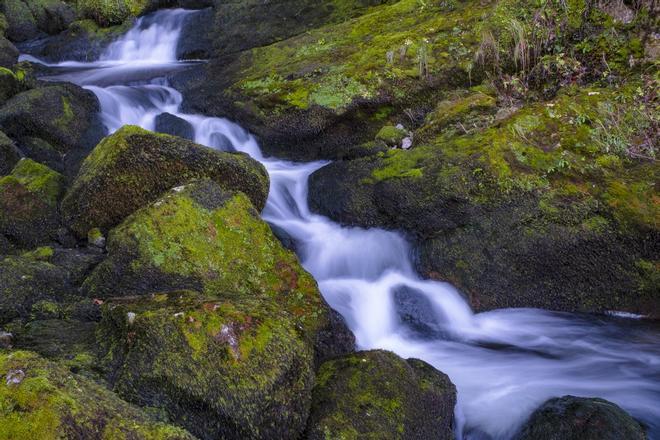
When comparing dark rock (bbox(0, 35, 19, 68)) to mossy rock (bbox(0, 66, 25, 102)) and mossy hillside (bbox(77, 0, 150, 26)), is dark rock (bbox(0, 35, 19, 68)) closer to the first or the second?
mossy rock (bbox(0, 66, 25, 102))

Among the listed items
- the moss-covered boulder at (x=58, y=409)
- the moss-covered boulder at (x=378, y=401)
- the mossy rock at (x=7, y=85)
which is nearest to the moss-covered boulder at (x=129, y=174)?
the moss-covered boulder at (x=378, y=401)

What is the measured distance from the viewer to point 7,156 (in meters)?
6.55

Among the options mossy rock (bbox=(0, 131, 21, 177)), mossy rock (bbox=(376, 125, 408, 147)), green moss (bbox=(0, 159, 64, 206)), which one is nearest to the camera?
green moss (bbox=(0, 159, 64, 206))

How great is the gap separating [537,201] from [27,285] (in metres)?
5.01

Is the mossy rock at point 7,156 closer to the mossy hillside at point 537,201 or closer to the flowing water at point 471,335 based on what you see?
the flowing water at point 471,335

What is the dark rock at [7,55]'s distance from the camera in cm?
1081

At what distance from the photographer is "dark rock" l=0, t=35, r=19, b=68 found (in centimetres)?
1081

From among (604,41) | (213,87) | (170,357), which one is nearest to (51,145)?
(213,87)

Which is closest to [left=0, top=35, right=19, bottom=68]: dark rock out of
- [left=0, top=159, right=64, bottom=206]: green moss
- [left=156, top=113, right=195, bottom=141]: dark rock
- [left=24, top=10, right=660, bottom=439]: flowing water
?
[left=156, top=113, right=195, bottom=141]: dark rock

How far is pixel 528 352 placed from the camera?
4875 mm

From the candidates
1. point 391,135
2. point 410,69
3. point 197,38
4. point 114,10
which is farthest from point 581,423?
point 114,10

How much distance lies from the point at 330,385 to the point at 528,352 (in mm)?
2442

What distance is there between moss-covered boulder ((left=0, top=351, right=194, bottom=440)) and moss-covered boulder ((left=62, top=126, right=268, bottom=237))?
290 centimetres

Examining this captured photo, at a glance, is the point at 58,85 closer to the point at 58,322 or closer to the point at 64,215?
the point at 64,215
